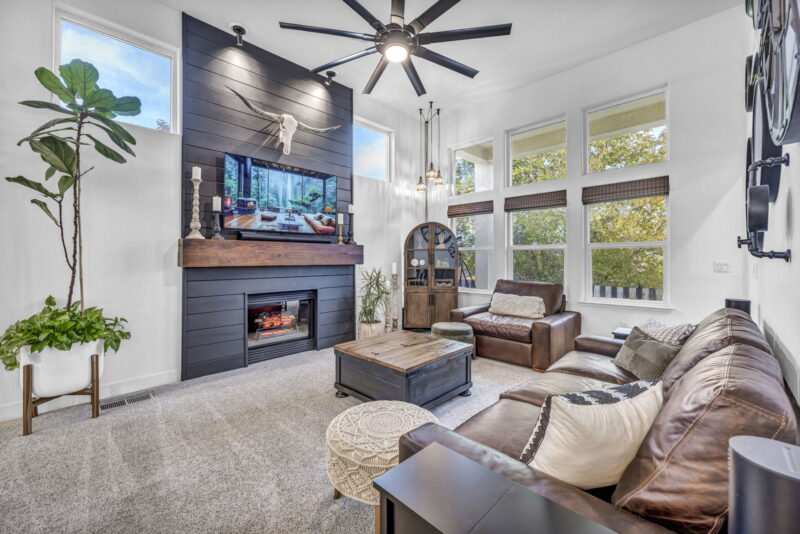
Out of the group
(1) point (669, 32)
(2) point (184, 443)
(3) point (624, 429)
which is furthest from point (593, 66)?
(2) point (184, 443)

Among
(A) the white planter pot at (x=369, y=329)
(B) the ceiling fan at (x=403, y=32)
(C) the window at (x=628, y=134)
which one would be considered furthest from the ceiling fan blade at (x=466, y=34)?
(A) the white planter pot at (x=369, y=329)

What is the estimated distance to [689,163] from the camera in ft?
11.6

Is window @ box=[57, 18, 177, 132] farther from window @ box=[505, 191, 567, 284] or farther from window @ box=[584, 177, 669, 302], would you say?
window @ box=[584, 177, 669, 302]

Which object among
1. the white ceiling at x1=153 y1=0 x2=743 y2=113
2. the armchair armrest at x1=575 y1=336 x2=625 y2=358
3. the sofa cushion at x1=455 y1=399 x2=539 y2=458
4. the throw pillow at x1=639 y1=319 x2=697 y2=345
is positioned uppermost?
the white ceiling at x1=153 y1=0 x2=743 y2=113

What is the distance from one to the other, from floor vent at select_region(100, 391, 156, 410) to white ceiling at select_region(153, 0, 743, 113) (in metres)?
3.69

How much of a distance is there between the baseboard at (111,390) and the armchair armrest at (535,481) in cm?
308

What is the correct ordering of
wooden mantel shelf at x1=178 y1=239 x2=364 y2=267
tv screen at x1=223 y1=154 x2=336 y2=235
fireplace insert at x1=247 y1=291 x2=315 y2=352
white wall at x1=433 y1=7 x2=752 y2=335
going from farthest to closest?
1. fireplace insert at x1=247 y1=291 x2=315 y2=352
2. tv screen at x1=223 y1=154 x2=336 y2=235
3. white wall at x1=433 y1=7 x2=752 y2=335
4. wooden mantel shelf at x1=178 y1=239 x2=364 y2=267

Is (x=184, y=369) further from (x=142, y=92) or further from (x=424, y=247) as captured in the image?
(x=424, y=247)

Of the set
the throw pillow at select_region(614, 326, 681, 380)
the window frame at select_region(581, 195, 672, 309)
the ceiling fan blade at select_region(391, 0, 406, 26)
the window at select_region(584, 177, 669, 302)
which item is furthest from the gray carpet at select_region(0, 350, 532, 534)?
the ceiling fan blade at select_region(391, 0, 406, 26)

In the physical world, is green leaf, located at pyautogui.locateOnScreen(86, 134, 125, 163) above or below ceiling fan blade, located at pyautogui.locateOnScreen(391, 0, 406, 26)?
below

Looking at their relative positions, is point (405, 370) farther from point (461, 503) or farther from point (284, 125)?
point (284, 125)

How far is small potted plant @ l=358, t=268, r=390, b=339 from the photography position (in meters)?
4.62

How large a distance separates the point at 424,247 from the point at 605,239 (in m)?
2.56

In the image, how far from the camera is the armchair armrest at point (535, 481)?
76cm
